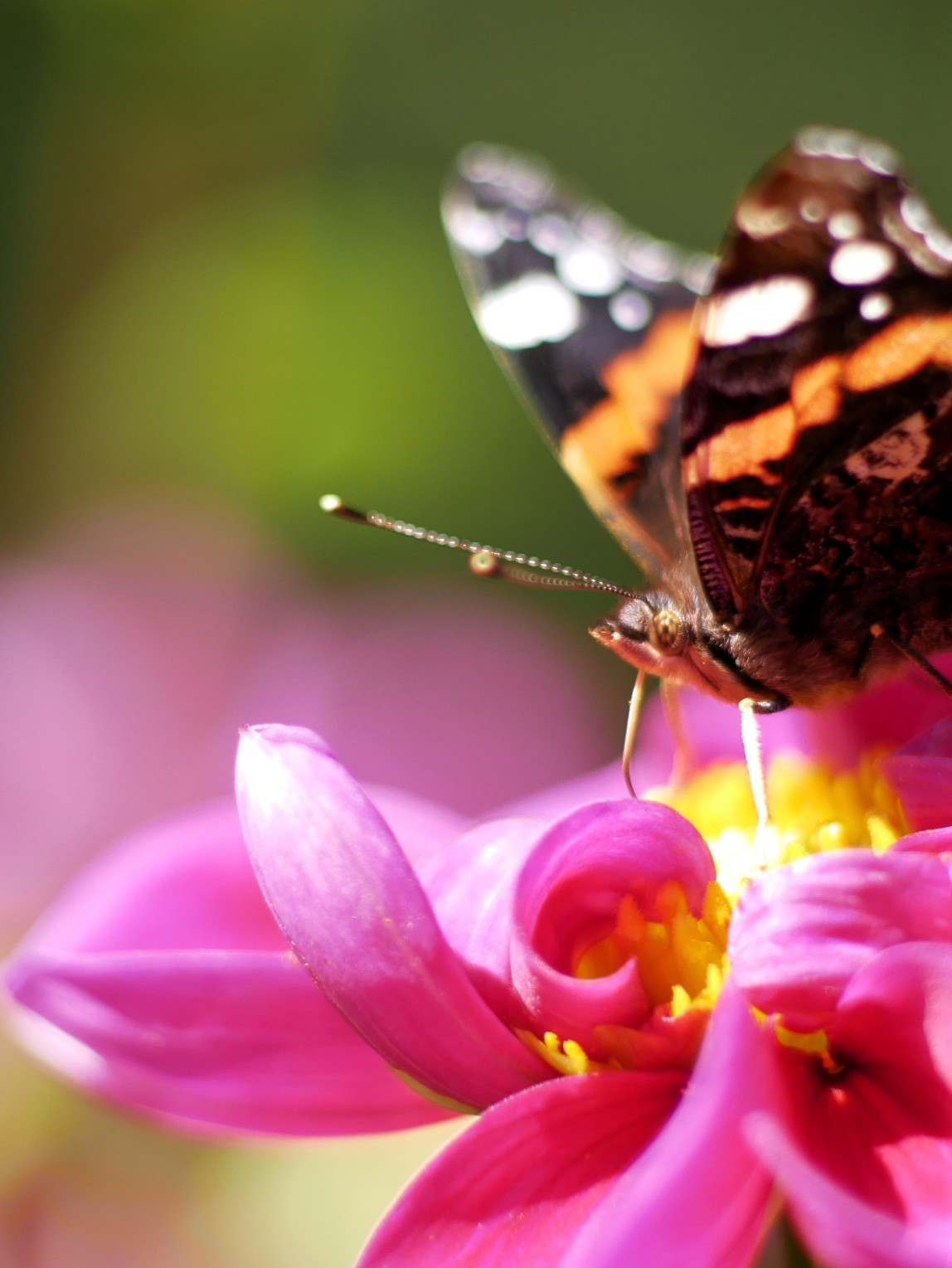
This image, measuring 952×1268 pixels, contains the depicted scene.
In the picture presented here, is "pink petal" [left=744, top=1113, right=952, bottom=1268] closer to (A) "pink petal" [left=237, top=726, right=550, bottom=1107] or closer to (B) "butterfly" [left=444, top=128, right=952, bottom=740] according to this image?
(A) "pink petal" [left=237, top=726, right=550, bottom=1107]

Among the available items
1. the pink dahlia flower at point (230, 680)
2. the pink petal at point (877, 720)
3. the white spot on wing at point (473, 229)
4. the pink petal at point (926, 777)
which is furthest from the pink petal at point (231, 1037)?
the pink dahlia flower at point (230, 680)

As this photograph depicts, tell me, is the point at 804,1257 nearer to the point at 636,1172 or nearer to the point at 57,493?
the point at 636,1172

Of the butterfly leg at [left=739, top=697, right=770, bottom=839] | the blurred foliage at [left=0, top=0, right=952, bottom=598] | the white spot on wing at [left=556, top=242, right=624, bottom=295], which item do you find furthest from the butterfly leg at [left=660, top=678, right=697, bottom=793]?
the blurred foliage at [left=0, top=0, right=952, bottom=598]

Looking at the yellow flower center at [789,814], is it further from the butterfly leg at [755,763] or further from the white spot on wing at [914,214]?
the white spot on wing at [914,214]

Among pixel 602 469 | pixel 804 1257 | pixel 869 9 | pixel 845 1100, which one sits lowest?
pixel 804 1257

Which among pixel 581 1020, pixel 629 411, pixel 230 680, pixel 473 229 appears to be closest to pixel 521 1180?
pixel 581 1020

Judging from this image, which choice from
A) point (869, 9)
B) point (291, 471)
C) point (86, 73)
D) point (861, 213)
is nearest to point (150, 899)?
point (861, 213)
